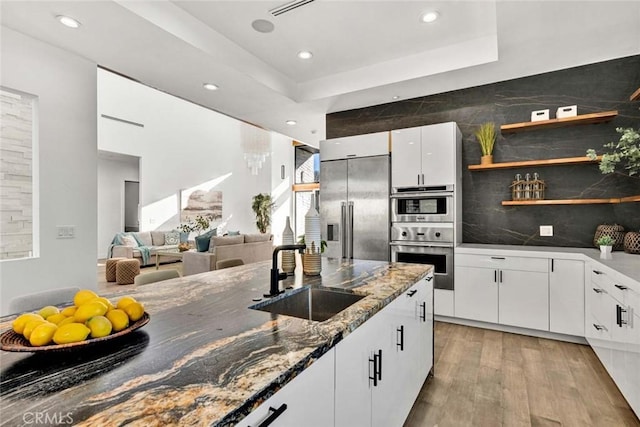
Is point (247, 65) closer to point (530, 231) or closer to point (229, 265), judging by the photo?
point (229, 265)

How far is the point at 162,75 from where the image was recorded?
352cm

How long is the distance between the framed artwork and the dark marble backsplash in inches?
285

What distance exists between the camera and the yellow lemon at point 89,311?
0.92 metres

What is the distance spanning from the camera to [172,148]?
9.16 m

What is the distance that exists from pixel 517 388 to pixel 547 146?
2.64m

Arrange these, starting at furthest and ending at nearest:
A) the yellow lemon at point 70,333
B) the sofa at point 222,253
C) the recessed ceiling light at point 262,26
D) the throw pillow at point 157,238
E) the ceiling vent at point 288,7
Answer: the throw pillow at point 157,238 → the sofa at point 222,253 → the recessed ceiling light at point 262,26 → the ceiling vent at point 288,7 → the yellow lemon at point 70,333

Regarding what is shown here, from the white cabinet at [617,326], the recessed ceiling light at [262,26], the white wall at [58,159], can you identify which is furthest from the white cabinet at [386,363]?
the white wall at [58,159]

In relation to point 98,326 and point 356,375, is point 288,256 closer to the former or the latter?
point 356,375

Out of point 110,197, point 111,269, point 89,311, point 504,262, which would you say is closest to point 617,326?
point 504,262

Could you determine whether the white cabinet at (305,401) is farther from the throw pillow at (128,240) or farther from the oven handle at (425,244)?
the throw pillow at (128,240)

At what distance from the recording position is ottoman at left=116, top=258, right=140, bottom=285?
568 cm

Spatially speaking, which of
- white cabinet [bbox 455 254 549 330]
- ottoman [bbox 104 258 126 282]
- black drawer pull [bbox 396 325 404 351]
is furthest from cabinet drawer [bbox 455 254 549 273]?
ottoman [bbox 104 258 126 282]

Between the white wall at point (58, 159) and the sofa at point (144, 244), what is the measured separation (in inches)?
163

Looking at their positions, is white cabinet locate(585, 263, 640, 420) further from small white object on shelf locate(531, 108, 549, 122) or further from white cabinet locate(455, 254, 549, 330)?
small white object on shelf locate(531, 108, 549, 122)
